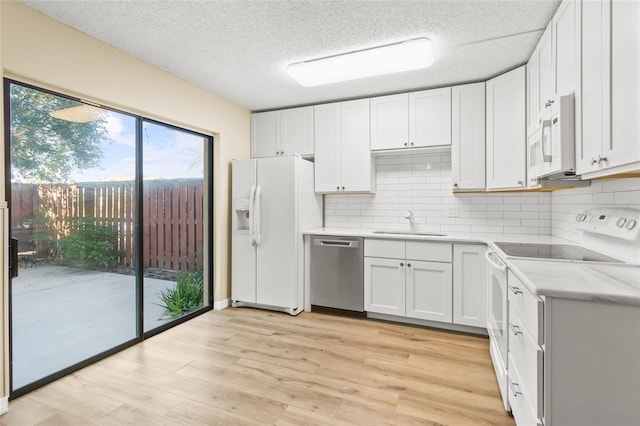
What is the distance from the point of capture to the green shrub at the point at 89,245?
2350mm

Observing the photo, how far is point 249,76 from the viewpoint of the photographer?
3.08m

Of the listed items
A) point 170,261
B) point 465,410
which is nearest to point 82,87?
point 170,261

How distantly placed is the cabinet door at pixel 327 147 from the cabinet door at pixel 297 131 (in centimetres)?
9

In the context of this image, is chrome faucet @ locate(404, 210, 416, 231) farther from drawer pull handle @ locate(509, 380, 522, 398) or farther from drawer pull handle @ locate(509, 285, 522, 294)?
drawer pull handle @ locate(509, 380, 522, 398)

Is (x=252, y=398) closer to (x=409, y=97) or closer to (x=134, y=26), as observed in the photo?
(x=134, y=26)

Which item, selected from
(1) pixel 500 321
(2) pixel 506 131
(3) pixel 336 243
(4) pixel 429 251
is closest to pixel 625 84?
(1) pixel 500 321

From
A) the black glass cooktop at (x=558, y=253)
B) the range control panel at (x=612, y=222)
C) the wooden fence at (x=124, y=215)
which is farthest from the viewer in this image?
the wooden fence at (x=124, y=215)

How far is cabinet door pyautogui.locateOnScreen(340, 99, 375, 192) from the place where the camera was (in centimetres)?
359

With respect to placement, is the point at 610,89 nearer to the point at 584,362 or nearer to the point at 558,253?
the point at 558,253

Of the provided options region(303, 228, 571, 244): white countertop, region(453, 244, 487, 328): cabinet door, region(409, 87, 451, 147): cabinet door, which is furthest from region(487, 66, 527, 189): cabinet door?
region(453, 244, 487, 328): cabinet door

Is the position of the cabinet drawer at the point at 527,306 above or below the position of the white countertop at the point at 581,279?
below

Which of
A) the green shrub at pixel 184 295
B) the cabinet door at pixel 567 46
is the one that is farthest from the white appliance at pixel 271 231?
the cabinet door at pixel 567 46

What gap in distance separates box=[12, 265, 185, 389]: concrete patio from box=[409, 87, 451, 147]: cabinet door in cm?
308

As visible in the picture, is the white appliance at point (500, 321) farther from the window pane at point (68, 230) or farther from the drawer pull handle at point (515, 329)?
the window pane at point (68, 230)
